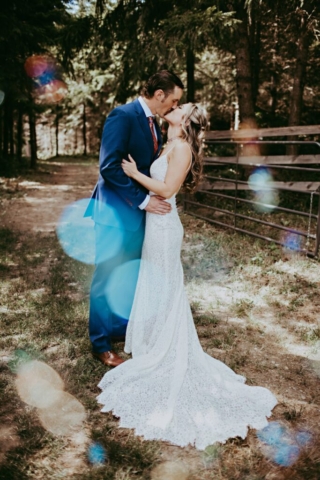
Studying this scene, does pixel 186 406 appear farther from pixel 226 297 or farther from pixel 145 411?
pixel 226 297

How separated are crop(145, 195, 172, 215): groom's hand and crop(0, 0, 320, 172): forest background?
566 centimetres

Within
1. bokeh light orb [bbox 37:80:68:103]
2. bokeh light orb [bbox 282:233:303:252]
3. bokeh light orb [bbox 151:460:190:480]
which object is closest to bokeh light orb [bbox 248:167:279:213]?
bokeh light orb [bbox 282:233:303:252]

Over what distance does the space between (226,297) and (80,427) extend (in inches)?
111

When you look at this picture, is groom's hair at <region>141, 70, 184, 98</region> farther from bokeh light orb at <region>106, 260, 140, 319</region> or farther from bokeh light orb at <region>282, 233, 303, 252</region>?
bokeh light orb at <region>282, 233, 303, 252</region>

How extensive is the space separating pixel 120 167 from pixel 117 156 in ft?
0.29

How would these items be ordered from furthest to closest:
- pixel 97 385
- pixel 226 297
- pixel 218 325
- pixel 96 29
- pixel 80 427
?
pixel 96 29, pixel 226 297, pixel 218 325, pixel 97 385, pixel 80 427

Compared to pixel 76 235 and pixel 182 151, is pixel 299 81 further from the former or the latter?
pixel 182 151

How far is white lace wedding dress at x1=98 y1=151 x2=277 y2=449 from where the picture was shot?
2.84 m

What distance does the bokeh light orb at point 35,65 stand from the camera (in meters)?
13.6

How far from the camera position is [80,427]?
9.33ft

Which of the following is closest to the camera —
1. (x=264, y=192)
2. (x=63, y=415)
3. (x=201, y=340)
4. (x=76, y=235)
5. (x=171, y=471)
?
(x=171, y=471)

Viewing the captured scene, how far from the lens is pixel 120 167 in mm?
3398

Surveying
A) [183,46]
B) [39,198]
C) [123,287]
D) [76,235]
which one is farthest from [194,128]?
[39,198]

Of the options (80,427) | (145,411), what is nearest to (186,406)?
(145,411)
